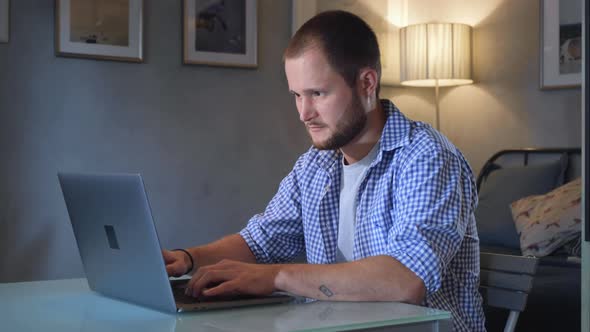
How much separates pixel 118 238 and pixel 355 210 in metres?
0.59

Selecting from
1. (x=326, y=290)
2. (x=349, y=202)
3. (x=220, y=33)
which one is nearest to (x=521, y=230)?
(x=220, y=33)

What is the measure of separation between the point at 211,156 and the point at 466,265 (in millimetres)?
2434

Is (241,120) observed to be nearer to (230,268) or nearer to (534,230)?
(534,230)

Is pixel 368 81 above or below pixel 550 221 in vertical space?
above

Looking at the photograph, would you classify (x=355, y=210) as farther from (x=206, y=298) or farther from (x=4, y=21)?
(x=4, y=21)

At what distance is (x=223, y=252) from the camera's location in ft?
A: 5.97

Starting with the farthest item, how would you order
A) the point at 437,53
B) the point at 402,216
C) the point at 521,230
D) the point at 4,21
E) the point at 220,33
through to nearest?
the point at 437,53 → the point at 220,33 → the point at 521,230 → the point at 4,21 → the point at 402,216

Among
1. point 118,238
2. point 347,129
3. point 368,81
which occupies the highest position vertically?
point 368,81

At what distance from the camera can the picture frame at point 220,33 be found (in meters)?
3.84

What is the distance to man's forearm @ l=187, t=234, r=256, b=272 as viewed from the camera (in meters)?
1.74

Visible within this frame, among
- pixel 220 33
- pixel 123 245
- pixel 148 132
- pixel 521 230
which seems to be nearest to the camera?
pixel 123 245

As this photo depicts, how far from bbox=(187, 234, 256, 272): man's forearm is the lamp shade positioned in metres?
2.62

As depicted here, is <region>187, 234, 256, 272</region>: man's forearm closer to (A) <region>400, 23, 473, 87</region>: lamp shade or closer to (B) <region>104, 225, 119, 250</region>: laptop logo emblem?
(B) <region>104, 225, 119, 250</region>: laptop logo emblem

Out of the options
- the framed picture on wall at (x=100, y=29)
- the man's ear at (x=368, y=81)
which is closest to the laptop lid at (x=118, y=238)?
the man's ear at (x=368, y=81)
